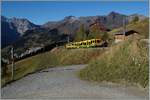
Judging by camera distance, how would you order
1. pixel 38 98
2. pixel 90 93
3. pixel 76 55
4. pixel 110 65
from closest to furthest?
pixel 38 98
pixel 90 93
pixel 110 65
pixel 76 55

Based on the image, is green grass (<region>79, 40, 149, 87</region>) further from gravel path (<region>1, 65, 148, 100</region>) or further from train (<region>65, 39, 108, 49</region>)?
train (<region>65, 39, 108, 49</region>)

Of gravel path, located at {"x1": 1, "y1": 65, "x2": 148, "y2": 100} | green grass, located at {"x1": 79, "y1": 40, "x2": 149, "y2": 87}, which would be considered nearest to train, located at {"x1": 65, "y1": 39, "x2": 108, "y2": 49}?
green grass, located at {"x1": 79, "y1": 40, "x2": 149, "y2": 87}

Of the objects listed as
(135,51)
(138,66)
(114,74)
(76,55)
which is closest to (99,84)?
(114,74)

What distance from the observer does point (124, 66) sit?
24406mm

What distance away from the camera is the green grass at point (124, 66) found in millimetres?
22797

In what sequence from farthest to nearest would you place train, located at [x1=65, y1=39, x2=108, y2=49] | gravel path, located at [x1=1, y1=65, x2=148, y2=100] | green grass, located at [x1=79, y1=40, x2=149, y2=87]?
train, located at [x1=65, y1=39, x2=108, y2=49]
green grass, located at [x1=79, y1=40, x2=149, y2=87]
gravel path, located at [x1=1, y1=65, x2=148, y2=100]

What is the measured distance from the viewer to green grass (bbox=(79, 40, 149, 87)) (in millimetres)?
22797

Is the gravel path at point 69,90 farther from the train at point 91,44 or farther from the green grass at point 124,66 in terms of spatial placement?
the train at point 91,44

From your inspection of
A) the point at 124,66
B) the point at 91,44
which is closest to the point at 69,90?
the point at 124,66

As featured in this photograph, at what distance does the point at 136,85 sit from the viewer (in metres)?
21.8

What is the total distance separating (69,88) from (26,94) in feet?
10.3

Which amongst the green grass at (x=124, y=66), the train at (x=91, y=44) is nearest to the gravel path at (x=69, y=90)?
the green grass at (x=124, y=66)

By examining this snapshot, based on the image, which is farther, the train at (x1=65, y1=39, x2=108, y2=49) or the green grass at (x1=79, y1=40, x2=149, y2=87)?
the train at (x1=65, y1=39, x2=108, y2=49)

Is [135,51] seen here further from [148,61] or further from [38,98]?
[38,98]
